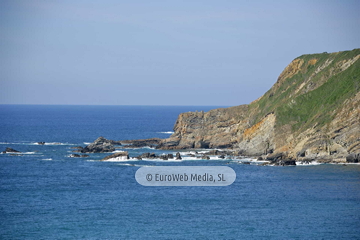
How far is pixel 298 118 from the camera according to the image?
98.3 m

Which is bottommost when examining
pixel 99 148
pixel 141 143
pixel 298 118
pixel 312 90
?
pixel 99 148

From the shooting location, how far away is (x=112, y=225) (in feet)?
167

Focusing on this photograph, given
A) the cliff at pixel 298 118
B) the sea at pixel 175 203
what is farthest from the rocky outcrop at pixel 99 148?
the sea at pixel 175 203

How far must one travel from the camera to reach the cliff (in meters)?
87.1

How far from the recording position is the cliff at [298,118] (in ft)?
286

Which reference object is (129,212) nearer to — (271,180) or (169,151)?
(271,180)

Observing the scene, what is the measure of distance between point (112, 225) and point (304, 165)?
42.8 m

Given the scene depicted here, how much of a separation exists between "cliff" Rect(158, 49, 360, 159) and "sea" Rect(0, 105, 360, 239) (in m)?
6.47

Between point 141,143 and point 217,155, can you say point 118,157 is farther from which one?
point 141,143

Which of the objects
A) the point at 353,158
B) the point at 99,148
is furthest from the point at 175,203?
the point at 99,148

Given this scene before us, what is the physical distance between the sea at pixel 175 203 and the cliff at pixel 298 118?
21.2 ft

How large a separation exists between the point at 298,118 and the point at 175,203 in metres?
45.9

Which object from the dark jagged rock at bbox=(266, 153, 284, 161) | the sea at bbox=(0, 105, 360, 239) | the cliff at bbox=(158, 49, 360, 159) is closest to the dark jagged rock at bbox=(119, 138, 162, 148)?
the cliff at bbox=(158, 49, 360, 159)

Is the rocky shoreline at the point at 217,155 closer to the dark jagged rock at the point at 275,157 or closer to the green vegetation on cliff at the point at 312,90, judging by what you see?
the dark jagged rock at the point at 275,157
